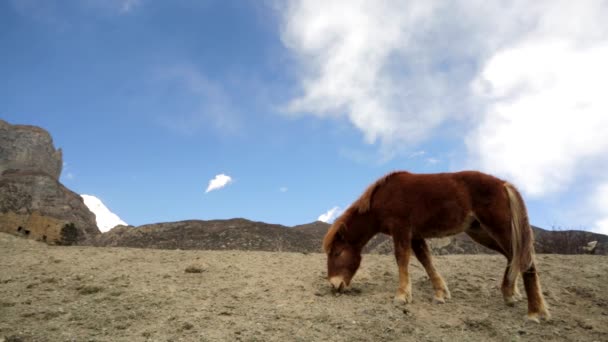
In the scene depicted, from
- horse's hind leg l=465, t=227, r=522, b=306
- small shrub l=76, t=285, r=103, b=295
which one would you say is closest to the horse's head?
horse's hind leg l=465, t=227, r=522, b=306

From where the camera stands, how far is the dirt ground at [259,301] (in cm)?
457

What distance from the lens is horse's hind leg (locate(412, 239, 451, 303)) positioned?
5.96 metres

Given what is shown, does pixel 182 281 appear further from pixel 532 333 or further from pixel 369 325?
pixel 532 333

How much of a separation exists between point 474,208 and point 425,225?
668mm

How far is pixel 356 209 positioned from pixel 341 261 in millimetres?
803

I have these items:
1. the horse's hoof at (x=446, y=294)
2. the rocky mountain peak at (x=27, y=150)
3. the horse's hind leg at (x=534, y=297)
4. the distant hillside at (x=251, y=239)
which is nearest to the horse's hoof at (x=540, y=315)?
the horse's hind leg at (x=534, y=297)

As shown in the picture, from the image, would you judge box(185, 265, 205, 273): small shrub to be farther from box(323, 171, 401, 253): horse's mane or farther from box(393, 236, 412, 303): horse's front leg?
box(393, 236, 412, 303): horse's front leg

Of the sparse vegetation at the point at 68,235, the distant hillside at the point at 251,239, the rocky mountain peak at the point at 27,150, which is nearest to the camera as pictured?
the sparse vegetation at the point at 68,235

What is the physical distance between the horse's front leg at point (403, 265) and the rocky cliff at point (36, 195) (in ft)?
30.8

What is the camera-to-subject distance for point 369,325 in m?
4.74

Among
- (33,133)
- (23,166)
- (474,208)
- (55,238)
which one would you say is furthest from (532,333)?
(33,133)

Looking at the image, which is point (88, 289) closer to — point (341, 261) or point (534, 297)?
point (341, 261)

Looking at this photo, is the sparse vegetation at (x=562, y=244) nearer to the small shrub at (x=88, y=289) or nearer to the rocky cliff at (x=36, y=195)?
the small shrub at (x=88, y=289)

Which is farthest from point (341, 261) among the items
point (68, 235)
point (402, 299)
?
point (68, 235)
